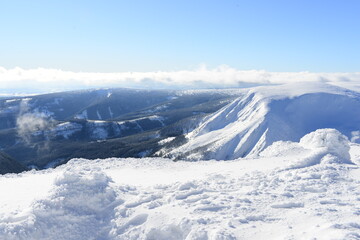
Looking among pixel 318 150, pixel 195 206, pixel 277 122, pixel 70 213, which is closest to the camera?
pixel 70 213

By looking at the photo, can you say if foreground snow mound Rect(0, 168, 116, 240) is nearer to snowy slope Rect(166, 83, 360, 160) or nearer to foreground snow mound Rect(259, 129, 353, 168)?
foreground snow mound Rect(259, 129, 353, 168)

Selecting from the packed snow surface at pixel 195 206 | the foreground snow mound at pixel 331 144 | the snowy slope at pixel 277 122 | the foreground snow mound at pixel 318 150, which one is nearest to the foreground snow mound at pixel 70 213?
the packed snow surface at pixel 195 206

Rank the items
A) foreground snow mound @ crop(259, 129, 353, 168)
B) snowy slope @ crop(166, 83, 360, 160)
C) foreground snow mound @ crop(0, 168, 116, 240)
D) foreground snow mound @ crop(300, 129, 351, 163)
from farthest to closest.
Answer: snowy slope @ crop(166, 83, 360, 160)
foreground snow mound @ crop(300, 129, 351, 163)
foreground snow mound @ crop(259, 129, 353, 168)
foreground snow mound @ crop(0, 168, 116, 240)

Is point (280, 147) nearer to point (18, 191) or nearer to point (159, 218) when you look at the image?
point (159, 218)

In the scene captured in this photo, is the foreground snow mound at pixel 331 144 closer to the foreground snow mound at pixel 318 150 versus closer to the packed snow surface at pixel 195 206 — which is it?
the foreground snow mound at pixel 318 150

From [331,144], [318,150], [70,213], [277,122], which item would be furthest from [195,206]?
[277,122]

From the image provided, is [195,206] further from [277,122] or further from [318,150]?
[277,122]

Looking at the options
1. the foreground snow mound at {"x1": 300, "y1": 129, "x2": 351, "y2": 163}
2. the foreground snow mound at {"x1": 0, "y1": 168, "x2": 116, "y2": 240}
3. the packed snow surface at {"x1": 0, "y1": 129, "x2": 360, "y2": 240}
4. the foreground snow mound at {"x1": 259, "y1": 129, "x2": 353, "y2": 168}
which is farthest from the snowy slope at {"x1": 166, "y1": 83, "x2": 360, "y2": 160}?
the foreground snow mound at {"x1": 0, "y1": 168, "x2": 116, "y2": 240}
